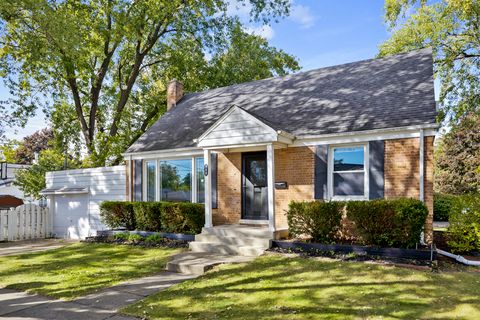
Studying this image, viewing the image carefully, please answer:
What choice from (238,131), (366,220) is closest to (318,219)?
(366,220)

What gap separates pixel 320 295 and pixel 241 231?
4.32m

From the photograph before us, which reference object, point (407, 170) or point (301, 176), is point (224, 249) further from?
point (407, 170)

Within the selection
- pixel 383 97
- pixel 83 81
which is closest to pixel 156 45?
pixel 83 81

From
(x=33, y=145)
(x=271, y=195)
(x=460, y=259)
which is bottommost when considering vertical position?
(x=460, y=259)

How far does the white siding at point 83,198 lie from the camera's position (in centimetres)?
1404

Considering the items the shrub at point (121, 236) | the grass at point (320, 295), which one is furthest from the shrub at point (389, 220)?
the shrub at point (121, 236)

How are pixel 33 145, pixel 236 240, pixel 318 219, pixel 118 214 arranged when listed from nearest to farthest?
1. pixel 318 219
2. pixel 236 240
3. pixel 118 214
4. pixel 33 145

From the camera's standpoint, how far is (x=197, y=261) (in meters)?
8.02

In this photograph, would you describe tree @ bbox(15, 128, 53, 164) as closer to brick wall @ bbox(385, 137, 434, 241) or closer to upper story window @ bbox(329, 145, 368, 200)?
upper story window @ bbox(329, 145, 368, 200)

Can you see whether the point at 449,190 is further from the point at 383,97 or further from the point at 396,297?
the point at 396,297

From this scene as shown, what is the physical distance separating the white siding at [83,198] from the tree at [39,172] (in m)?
4.56

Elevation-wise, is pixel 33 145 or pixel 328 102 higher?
pixel 33 145

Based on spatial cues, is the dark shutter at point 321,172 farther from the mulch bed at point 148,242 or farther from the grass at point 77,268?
the grass at point 77,268

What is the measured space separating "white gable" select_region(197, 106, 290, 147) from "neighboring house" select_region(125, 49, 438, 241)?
30 millimetres
